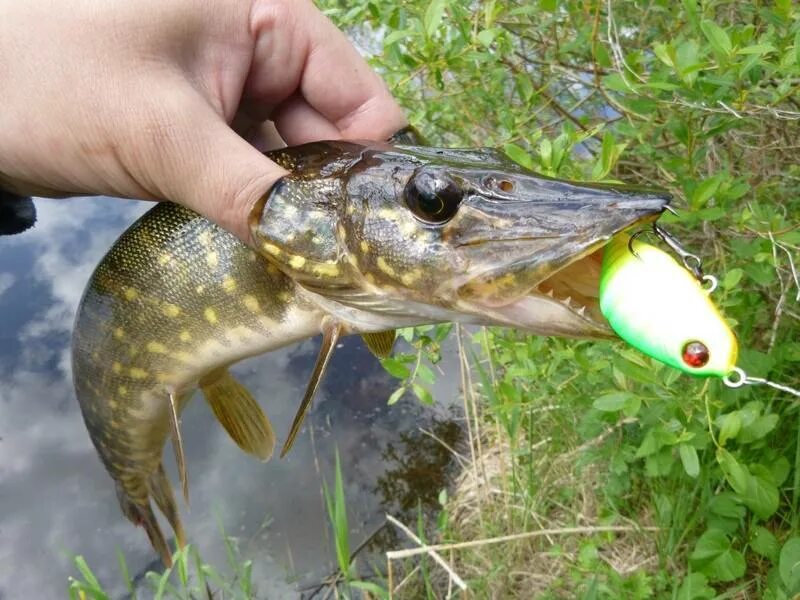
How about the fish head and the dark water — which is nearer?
the fish head

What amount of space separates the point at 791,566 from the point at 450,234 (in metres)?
1.01

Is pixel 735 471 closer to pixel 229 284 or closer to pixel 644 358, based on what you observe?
pixel 644 358

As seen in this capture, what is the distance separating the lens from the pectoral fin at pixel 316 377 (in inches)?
49.5

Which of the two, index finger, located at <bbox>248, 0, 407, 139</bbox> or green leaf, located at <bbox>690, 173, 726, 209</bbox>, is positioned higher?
index finger, located at <bbox>248, 0, 407, 139</bbox>

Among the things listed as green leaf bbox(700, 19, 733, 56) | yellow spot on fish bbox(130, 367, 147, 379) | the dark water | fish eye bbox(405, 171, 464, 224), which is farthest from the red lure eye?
the dark water

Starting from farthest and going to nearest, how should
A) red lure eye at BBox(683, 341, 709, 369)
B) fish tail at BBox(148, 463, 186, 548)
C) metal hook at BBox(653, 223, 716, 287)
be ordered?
fish tail at BBox(148, 463, 186, 548)
metal hook at BBox(653, 223, 716, 287)
red lure eye at BBox(683, 341, 709, 369)

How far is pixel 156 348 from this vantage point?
1.58 metres

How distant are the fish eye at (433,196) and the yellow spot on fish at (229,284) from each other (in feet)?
1.44

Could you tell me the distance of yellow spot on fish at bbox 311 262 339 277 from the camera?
50.2 inches

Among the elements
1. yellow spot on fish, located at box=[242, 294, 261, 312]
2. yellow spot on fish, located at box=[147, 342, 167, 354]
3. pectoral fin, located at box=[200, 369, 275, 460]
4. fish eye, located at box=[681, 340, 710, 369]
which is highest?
fish eye, located at box=[681, 340, 710, 369]

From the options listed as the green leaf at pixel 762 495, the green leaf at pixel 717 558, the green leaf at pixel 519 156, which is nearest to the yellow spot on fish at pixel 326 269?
the green leaf at pixel 519 156

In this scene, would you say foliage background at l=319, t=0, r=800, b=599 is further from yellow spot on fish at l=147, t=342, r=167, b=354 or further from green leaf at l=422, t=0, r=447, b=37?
yellow spot on fish at l=147, t=342, r=167, b=354

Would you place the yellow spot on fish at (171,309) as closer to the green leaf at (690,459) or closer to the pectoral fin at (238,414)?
the pectoral fin at (238,414)

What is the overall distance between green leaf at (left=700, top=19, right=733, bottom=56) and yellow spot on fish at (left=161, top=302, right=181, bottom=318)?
120 centimetres
